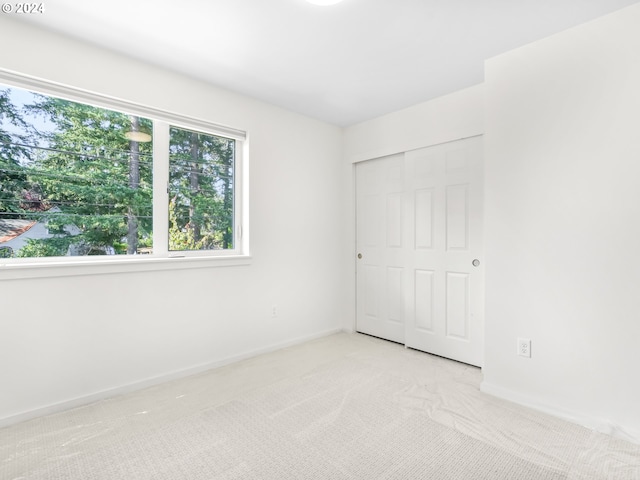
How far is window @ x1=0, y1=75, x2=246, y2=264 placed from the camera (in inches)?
82.4

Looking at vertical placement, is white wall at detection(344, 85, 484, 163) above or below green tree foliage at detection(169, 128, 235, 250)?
above

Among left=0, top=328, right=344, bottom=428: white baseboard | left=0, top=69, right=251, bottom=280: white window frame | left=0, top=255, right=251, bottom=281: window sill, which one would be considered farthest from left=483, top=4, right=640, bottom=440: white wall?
left=0, top=255, right=251, bottom=281: window sill

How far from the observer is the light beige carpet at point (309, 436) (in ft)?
5.24

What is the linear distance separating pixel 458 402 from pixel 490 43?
2.37 meters

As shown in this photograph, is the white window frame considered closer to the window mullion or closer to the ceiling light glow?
the window mullion

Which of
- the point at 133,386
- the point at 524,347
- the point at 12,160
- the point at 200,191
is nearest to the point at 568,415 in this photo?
the point at 524,347

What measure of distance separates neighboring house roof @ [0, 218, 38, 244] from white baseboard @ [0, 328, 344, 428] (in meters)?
1.05

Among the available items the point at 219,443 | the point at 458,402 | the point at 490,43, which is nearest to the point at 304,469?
the point at 219,443

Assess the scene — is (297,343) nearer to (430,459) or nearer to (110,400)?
(110,400)

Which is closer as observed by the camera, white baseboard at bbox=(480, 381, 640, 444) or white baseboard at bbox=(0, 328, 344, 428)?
white baseboard at bbox=(480, 381, 640, 444)

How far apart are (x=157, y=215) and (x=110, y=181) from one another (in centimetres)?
39

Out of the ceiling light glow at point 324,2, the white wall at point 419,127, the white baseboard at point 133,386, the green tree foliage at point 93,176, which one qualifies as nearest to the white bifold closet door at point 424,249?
the white wall at point 419,127

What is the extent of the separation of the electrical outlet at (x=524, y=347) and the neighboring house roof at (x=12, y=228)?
3255mm

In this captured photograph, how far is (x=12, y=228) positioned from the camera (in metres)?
2.06
